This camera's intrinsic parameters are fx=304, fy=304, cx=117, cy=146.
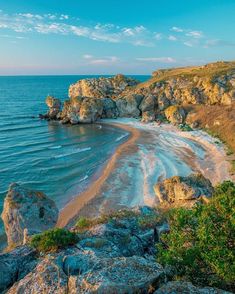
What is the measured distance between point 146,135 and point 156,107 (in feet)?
65.3

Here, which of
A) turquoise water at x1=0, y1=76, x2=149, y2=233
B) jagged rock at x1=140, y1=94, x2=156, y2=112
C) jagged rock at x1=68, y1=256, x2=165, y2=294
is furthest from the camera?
jagged rock at x1=140, y1=94, x2=156, y2=112

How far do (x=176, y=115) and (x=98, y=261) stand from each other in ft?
221

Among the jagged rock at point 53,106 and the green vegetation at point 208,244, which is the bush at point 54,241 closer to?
the green vegetation at point 208,244

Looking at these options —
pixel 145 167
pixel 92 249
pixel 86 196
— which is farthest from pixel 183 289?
pixel 145 167

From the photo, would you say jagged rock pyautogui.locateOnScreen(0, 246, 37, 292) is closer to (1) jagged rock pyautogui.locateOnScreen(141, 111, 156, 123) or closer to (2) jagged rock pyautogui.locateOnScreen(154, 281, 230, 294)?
(2) jagged rock pyautogui.locateOnScreen(154, 281, 230, 294)

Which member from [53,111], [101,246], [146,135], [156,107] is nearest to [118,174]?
[146,135]

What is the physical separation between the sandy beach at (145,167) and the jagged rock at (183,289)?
2273 centimetres

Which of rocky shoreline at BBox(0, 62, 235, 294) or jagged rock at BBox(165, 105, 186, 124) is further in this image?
jagged rock at BBox(165, 105, 186, 124)

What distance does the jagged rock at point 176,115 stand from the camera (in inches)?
2918

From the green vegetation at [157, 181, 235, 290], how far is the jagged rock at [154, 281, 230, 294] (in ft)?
1.82

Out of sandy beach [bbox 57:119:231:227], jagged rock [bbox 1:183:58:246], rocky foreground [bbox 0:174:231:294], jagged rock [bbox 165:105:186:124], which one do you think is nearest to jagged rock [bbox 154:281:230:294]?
→ rocky foreground [bbox 0:174:231:294]

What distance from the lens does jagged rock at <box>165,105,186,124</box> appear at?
7412 cm

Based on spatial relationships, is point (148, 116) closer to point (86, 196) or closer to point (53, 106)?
point (53, 106)

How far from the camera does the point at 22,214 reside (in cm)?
2205
